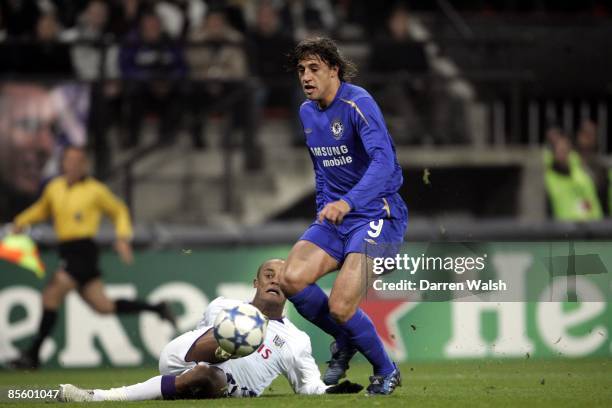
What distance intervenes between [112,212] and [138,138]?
1.04 m

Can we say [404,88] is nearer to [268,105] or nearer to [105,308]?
[268,105]

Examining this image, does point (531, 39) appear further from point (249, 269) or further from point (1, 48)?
point (1, 48)

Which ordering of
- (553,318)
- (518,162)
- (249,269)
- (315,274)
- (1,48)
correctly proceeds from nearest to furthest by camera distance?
(315,274), (553,318), (249,269), (1,48), (518,162)

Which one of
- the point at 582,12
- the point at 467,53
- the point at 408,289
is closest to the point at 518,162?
the point at 467,53

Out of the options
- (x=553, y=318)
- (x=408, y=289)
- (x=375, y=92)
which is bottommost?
(x=553, y=318)

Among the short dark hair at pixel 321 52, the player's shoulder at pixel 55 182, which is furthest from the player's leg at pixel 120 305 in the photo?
the short dark hair at pixel 321 52

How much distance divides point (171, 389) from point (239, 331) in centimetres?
66

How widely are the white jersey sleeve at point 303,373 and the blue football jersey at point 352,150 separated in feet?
2.91

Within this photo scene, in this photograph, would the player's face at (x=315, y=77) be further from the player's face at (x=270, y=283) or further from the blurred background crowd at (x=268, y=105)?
the blurred background crowd at (x=268, y=105)

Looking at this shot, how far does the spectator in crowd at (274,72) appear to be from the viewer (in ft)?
44.4

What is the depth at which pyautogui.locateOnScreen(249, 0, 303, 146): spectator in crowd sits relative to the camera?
1354 centimetres

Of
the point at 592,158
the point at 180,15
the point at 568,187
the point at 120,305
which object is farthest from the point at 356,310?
the point at 592,158

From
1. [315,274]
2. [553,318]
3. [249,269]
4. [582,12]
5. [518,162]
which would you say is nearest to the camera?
[315,274]

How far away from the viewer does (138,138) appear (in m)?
13.3
